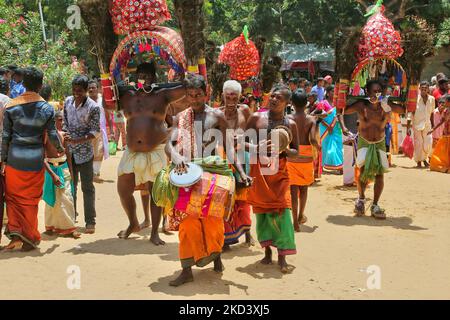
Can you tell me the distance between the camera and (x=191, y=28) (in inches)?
262

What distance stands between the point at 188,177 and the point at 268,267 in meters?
1.44

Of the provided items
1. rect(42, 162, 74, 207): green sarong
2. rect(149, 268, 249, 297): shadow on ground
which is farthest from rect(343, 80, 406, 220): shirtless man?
rect(42, 162, 74, 207): green sarong

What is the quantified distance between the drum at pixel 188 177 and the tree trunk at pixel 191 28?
6.67 ft

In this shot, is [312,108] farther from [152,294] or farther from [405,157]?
[152,294]

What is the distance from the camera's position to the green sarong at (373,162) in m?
7.92

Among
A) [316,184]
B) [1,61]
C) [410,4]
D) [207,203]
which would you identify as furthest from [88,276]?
[410,4]

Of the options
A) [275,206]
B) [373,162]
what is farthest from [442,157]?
[275,206]

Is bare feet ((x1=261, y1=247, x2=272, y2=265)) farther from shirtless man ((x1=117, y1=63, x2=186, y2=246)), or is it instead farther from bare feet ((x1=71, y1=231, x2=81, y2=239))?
bare feet ((x1=71, y1=231, x2=81, y2=239))

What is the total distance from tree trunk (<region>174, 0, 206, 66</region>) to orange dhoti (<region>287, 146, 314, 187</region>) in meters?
1.83

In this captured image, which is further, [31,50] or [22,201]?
[31,50]

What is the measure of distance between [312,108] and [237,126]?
17.5 ft

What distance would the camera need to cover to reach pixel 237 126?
5.84 m

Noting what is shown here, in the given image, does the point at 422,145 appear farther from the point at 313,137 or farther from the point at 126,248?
the point at 126,248

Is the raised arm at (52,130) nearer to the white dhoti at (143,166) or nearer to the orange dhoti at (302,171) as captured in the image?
the white dhoti at (143,166)
